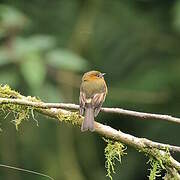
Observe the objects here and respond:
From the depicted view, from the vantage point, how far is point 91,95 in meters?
4.89

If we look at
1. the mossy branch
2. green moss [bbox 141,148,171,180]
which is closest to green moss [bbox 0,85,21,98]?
the mossy branch

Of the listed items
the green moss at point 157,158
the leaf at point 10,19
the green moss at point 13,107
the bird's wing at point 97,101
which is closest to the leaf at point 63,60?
the leaf at point 10,19

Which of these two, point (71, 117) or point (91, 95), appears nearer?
point (71, 117)

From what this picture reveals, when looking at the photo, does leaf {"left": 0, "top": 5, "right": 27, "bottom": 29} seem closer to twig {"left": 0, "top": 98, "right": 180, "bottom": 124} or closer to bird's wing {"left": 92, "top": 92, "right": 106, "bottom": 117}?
bird's wing {"left": 92, "top": 92, "right": 106, "bottom": 117}

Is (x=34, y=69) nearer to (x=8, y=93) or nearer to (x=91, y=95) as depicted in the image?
(x=91, y=95)

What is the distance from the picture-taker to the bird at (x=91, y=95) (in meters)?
4.51

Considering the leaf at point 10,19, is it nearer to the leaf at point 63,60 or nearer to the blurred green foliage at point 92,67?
the blurred green foliage at point 92,67

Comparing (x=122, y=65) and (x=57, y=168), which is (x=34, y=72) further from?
(x=122, y=65)

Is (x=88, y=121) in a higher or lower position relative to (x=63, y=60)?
lower

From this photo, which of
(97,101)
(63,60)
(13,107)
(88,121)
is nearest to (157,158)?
(88,121)

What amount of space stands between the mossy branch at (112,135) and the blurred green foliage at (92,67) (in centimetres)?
254

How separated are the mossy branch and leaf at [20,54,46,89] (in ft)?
7.09

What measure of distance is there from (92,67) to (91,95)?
285 cm

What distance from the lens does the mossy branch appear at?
364 cm
